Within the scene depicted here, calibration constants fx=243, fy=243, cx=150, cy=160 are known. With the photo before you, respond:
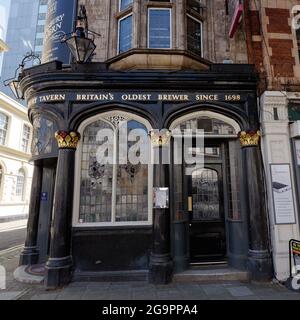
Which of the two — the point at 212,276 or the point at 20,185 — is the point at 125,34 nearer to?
the point at 212,276

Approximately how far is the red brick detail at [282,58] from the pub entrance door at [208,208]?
2478 mm

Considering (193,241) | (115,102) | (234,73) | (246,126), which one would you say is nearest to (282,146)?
(246,126)

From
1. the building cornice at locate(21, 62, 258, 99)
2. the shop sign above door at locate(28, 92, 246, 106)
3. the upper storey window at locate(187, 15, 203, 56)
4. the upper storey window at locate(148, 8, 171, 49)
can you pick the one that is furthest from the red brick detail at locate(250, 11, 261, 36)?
the upper storey window at locate(148, 8, 171, 49)

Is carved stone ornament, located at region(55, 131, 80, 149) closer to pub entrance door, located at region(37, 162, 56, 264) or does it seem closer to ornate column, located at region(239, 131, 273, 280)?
pub entrance door, located at region(37, 162, 56, 264)

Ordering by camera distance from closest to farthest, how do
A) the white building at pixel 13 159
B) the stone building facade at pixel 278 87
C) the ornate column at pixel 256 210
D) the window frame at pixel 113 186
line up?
the ornate column at pixel 256 210 < the stone building facade at pixel 278 87 < the window frame at pixel 113 186 < the white building at pixel 13 159

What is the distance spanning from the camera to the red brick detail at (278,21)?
6660mm

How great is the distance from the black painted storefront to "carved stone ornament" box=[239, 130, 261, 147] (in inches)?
1.3

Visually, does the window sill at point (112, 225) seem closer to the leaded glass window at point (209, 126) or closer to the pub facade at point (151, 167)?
the pub facade at point (151, 167)

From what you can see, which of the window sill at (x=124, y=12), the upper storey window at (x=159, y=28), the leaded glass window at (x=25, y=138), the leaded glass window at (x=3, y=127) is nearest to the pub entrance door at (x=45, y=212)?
the upper storey window at (x=159, y=28)

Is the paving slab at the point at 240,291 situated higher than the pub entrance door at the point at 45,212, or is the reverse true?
the pub entrance door at the point at 45,212

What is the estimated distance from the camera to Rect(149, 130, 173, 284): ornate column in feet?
17.9

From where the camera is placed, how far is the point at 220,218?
21.4 ft

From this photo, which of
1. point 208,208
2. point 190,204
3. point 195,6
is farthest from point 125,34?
point 208,208
